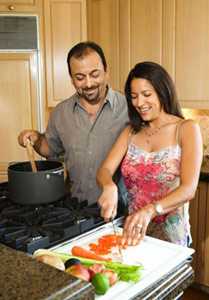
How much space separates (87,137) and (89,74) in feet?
0.98

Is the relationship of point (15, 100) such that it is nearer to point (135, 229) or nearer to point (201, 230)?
point (201, 230)

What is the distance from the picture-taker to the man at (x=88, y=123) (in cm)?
174

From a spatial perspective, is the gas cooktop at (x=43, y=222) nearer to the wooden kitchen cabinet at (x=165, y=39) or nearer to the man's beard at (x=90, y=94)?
the man's beard at (x=90, y=94)

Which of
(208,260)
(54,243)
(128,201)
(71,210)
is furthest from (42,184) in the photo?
(208,260)

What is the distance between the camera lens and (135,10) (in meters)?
2.61

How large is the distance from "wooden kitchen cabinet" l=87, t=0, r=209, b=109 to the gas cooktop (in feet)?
4.22

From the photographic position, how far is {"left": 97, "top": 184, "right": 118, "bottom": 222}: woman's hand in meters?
1.25

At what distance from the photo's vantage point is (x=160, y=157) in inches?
57.7

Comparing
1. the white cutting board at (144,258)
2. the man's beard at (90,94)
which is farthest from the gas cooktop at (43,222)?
the man's beard at (90,94)

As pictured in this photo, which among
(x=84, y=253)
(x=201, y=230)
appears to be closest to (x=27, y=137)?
(x=84, y=253)

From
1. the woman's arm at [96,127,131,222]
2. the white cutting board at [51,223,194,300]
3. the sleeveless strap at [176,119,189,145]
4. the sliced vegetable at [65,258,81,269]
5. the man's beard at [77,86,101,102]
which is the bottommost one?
the white cutting board at [51,223,194,300]

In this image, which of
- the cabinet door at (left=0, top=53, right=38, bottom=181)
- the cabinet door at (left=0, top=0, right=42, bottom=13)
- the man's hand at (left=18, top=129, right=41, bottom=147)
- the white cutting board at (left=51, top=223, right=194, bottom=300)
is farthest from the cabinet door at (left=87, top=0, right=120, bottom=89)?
the white cutting board at (left=51, top=223, right=194, bottom=300)

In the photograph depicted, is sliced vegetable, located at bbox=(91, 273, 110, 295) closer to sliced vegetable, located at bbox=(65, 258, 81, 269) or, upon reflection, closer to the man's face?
sliced vegetable, located at bbox=(65, 258, 81, 269)

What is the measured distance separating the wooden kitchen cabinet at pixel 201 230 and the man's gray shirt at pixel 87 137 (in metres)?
0.88
